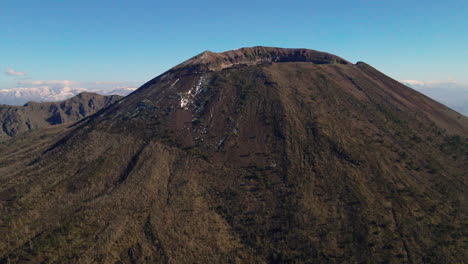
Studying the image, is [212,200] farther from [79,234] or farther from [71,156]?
[71,156]

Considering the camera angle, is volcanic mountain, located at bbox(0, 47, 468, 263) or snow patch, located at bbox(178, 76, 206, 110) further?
snow patch, located at bbox(178, 76, 206, 110)

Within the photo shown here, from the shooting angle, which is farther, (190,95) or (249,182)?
(190,95)

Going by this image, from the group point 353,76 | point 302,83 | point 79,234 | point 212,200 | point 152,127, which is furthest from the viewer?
point 353,76

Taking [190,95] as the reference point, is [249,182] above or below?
below

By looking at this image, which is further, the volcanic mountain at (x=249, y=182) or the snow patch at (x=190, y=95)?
the snow patch at (x=190, y=95)

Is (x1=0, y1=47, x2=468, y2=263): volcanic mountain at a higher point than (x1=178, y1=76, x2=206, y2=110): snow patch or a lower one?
lower

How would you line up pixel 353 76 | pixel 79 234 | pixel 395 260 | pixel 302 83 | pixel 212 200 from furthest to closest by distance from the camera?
pixel 353 76 → pixel 302 83 → pixel 212 200 → pixel 79 234 → pixel 395 260

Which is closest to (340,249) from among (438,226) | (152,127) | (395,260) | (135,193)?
(395,260)

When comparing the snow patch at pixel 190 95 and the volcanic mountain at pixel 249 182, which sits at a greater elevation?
the snow patch at pixel 190 95
